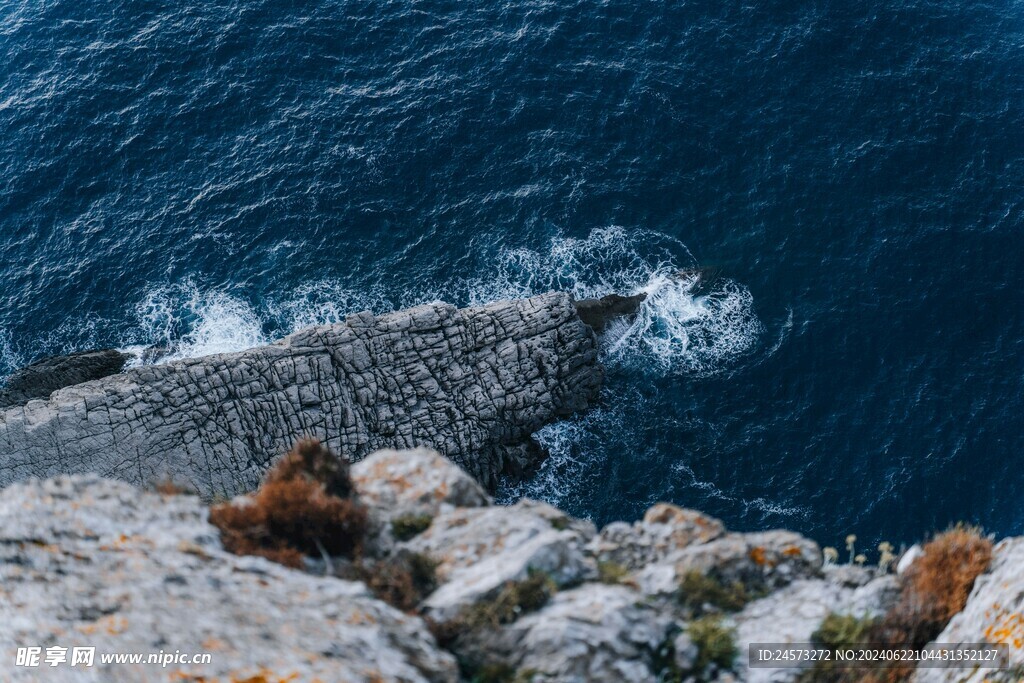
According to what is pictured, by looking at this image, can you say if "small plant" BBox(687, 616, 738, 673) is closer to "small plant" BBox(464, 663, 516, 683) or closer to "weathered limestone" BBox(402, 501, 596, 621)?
"weathered limestone" BBox(402, 501, 596, 621)

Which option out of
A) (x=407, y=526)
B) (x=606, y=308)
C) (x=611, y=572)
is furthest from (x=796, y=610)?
(x=606, y=308)

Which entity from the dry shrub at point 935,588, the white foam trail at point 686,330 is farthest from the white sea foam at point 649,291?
the dry shrub at point 935,588

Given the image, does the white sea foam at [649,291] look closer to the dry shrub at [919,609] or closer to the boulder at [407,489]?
the boulder at [407,489]

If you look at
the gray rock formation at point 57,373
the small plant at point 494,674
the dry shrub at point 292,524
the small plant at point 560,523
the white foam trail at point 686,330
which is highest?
the dry shrub at point 292,524

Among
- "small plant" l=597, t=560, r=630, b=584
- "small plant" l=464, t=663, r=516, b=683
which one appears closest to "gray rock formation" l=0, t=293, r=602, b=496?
"small plant" l=597, t=560, r=630, b=584

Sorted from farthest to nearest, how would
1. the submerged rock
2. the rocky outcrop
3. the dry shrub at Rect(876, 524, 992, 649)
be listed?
the submerged rock
the dry shrub at Rect(876, 524, 992, 649)
the rocky outcrop

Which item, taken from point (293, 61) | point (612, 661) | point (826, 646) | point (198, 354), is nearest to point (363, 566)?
point (612, 661)
